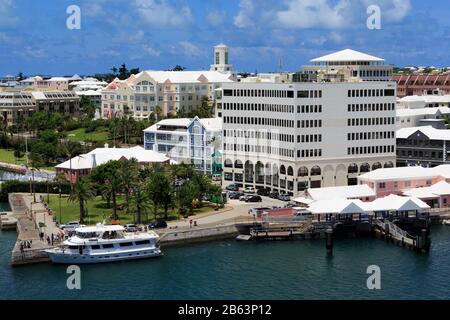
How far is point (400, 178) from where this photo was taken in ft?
282

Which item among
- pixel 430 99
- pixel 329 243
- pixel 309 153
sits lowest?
pixel 329 243

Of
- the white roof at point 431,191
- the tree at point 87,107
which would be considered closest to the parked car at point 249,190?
the white roof at point 431,191

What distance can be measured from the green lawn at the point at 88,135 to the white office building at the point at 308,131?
154ft

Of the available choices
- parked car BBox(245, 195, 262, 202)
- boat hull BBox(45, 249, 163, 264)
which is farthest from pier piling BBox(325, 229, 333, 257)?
parked car BBox(245, 195, 262, 202)

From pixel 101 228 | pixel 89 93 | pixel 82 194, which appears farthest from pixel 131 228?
pixel 89 93

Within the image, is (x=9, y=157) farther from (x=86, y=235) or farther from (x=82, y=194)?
(x=86, y=235)

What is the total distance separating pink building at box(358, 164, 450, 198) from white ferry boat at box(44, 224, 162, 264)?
28.4m

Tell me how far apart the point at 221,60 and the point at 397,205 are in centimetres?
10541

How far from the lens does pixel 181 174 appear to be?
89375mm

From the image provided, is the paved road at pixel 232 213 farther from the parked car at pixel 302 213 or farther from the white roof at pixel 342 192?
the parked car at pixel 302 213

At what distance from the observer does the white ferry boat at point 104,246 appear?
211 ft

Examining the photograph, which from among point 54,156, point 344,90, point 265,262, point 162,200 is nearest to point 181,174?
point 162,200
